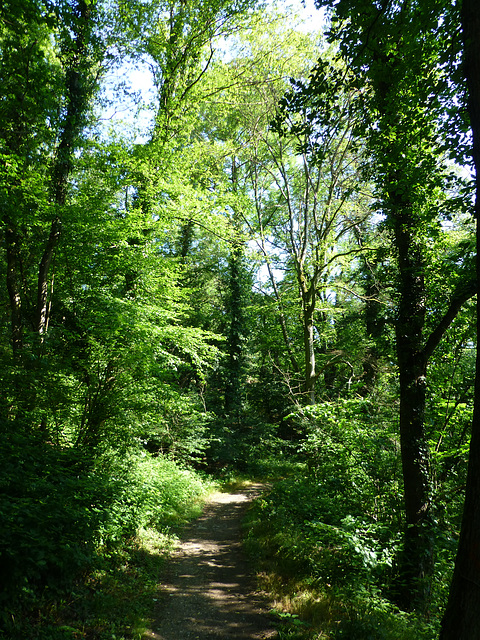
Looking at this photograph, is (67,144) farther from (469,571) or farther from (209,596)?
(469,571)

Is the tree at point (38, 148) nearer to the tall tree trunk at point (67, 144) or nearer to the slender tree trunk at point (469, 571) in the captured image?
the tall tree trunk at point (67, 144)

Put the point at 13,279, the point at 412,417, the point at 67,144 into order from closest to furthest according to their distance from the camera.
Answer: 1. the point at 412,417
2. the point at 67,144
3. the point at 13,279

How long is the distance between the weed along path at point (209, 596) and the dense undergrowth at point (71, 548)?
0.30 meters

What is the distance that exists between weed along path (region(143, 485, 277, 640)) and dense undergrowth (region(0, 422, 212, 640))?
30 cm

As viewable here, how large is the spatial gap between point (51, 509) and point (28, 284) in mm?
8337

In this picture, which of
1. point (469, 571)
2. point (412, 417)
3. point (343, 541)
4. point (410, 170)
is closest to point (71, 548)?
point (469, 571)

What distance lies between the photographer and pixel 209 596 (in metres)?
5.46

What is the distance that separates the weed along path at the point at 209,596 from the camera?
4.44 meters

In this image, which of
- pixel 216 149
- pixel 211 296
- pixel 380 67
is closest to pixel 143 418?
pixel 380 67

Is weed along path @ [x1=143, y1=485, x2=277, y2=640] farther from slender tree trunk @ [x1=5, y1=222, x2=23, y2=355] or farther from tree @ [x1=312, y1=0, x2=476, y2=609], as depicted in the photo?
slender tree trunk @ [x1=5, y1=222, x2=23, y2=355]

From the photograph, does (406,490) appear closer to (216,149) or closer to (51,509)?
(51,509)

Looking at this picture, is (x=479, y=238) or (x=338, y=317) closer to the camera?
(x=479, y=238)

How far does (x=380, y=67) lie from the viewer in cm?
450

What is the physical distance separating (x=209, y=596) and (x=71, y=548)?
9.87ft
